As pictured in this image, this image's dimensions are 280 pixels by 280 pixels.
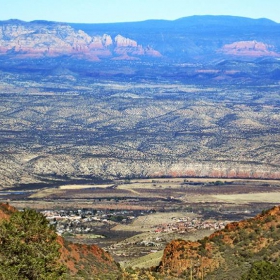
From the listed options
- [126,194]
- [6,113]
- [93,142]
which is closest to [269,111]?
[6,113]

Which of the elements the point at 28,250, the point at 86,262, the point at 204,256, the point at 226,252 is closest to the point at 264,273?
the point at 28,250

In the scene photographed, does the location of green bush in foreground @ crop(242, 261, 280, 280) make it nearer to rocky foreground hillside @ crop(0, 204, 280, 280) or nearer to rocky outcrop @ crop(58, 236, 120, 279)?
rocky foreground hillside @ crop(0, 204, 280, 280)

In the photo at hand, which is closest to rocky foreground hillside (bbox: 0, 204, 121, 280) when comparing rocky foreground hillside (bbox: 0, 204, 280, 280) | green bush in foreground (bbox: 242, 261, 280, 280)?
rocky foreground hillside (bbox: 0, 204, 280, 280)

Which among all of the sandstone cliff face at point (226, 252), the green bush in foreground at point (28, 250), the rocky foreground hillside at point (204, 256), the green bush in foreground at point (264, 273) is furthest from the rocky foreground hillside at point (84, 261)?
the green bush in foreground at point (264, 273)

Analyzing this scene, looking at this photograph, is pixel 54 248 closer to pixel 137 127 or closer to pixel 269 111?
pixel 137 127

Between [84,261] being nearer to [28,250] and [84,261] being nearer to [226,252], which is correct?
[226,252]

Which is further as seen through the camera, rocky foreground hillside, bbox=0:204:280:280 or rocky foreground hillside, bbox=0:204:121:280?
rocky foreground hillside, bbox=0:204:280:280

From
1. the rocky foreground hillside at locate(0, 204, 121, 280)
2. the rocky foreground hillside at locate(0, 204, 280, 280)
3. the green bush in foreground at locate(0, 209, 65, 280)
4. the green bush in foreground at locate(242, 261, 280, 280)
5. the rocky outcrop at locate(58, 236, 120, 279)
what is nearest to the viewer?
the green bush in foreground at locate(0, 209, 65, 280)
